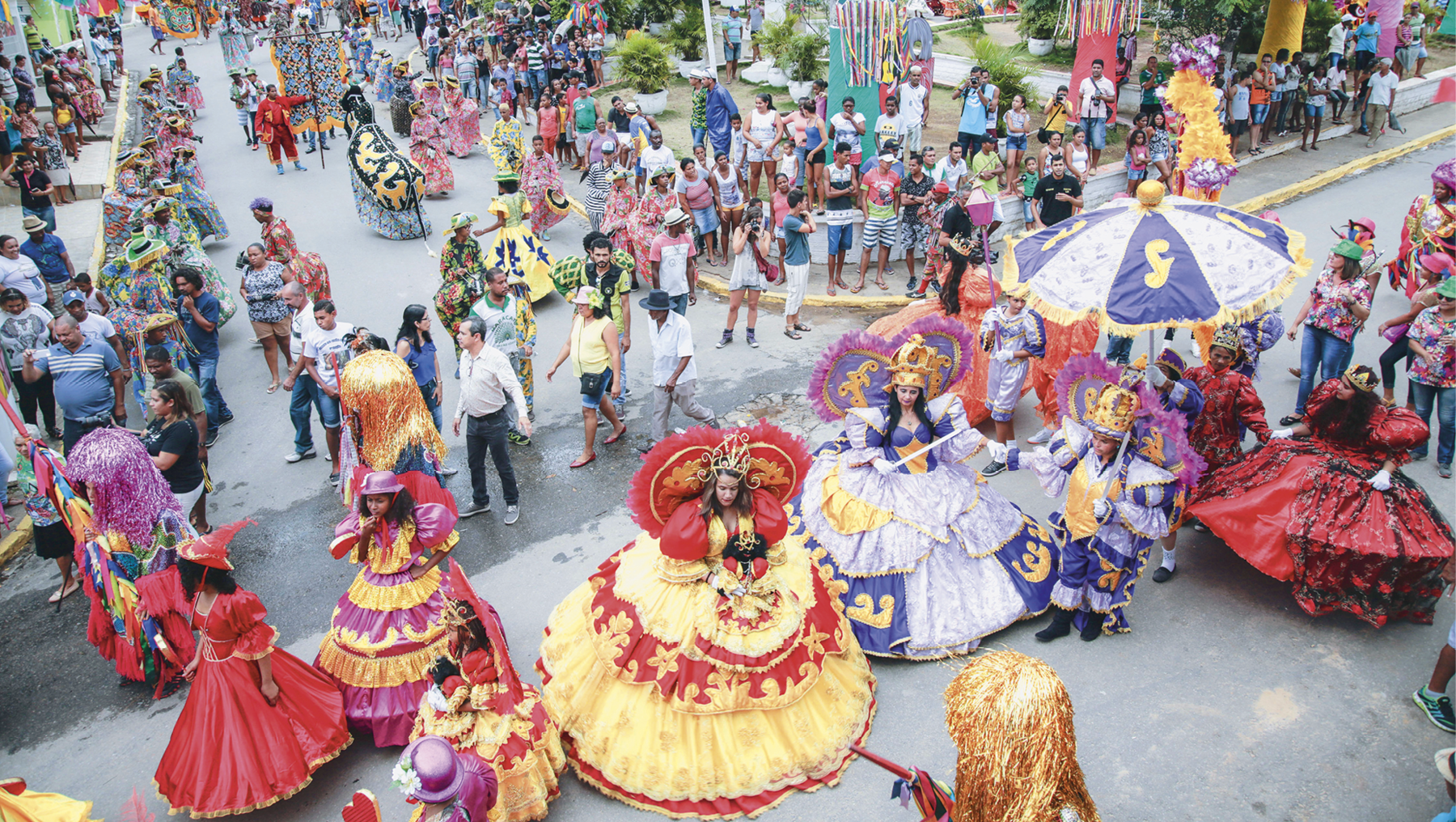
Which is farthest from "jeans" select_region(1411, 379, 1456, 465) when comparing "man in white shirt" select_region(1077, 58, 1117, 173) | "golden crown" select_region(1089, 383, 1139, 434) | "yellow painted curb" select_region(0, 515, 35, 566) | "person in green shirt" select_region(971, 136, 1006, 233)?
"yellow painted curb" select_region(0, 515, 35, 566)

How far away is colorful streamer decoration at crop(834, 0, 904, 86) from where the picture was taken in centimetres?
1321

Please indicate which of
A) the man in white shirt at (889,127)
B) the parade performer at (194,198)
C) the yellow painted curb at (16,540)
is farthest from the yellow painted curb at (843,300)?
the parade performer at (194,198)

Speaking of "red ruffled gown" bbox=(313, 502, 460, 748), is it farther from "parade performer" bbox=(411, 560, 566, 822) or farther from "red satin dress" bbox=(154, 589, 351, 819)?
"parade performer" bbox=(411, 560, 566, 822)

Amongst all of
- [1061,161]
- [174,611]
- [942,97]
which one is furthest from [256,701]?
[942,97]

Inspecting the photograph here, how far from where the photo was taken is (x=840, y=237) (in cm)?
1222

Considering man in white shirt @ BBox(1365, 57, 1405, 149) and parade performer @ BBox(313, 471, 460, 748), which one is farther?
man in white shirt @ BBox(1365, 57, 1405, 149)

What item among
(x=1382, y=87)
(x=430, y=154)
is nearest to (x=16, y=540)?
(x=430, y=154)

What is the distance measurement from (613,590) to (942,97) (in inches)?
763

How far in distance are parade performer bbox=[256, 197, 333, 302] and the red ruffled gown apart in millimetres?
5491

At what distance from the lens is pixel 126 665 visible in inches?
245

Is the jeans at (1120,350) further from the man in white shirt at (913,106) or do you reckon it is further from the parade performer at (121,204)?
the parade performer at (121,204)

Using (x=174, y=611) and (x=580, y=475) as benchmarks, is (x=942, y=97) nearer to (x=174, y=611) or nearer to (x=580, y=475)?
(x=580, y=475)

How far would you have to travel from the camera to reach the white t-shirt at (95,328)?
8383mm

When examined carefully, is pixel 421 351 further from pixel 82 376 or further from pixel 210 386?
pixel 210 386
